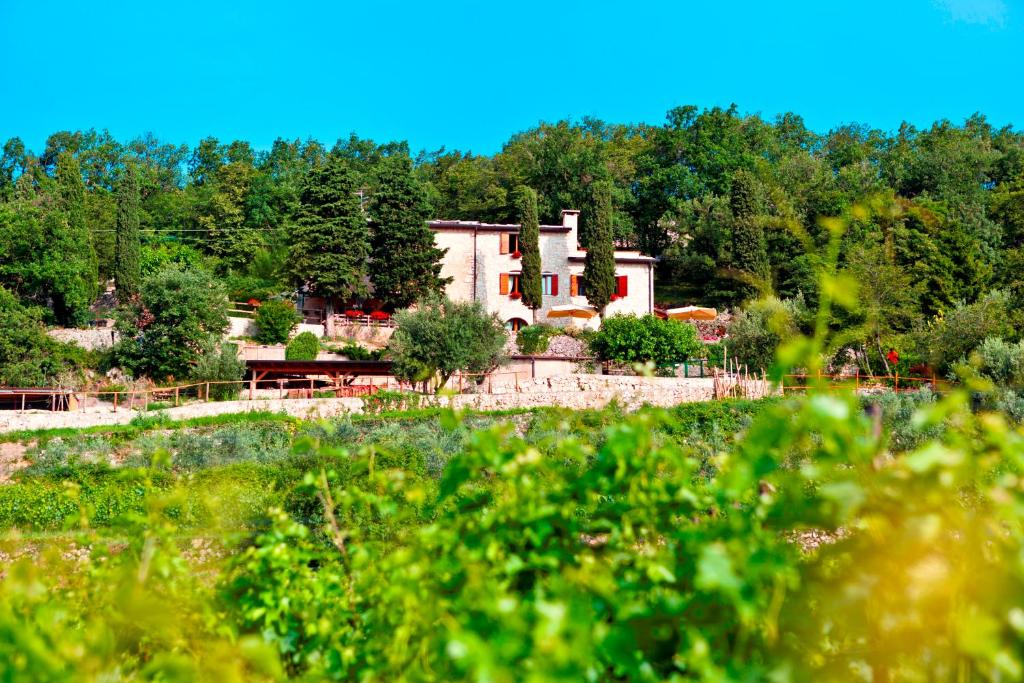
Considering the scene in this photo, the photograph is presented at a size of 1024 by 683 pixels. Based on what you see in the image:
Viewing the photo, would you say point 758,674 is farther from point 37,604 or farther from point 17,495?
point 17,495

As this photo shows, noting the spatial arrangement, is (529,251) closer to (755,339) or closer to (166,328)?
(755,339)

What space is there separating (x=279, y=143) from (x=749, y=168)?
35.0 m

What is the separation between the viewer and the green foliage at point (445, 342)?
26359 mm

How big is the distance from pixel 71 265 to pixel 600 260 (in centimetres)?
2146

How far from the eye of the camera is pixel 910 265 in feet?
113

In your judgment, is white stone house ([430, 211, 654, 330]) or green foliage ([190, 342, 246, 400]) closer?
green foliage ([190, 342, 246, 400])

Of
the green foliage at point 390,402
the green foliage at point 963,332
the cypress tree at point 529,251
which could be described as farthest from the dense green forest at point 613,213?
the green foliage at point 390,402

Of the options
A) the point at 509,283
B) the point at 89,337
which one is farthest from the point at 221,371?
the point at 509,283

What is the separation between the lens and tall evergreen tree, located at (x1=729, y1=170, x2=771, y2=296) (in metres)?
41.0

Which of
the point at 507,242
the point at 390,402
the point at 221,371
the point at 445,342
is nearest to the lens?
the point at 390,402

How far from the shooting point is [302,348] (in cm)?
A: 3164

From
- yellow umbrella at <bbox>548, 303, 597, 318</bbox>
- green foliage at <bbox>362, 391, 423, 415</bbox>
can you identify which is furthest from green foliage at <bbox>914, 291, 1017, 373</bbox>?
yellow umbrella at <bbox>548, 303, 597, 318</bbox>

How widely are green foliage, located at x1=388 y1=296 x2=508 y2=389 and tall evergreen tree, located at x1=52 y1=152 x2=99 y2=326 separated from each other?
537 inches

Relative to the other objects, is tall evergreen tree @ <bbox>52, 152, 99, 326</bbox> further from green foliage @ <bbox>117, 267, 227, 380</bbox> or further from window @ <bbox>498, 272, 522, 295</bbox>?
window @ <bbox>498, 272, 522, 295</bbox>
